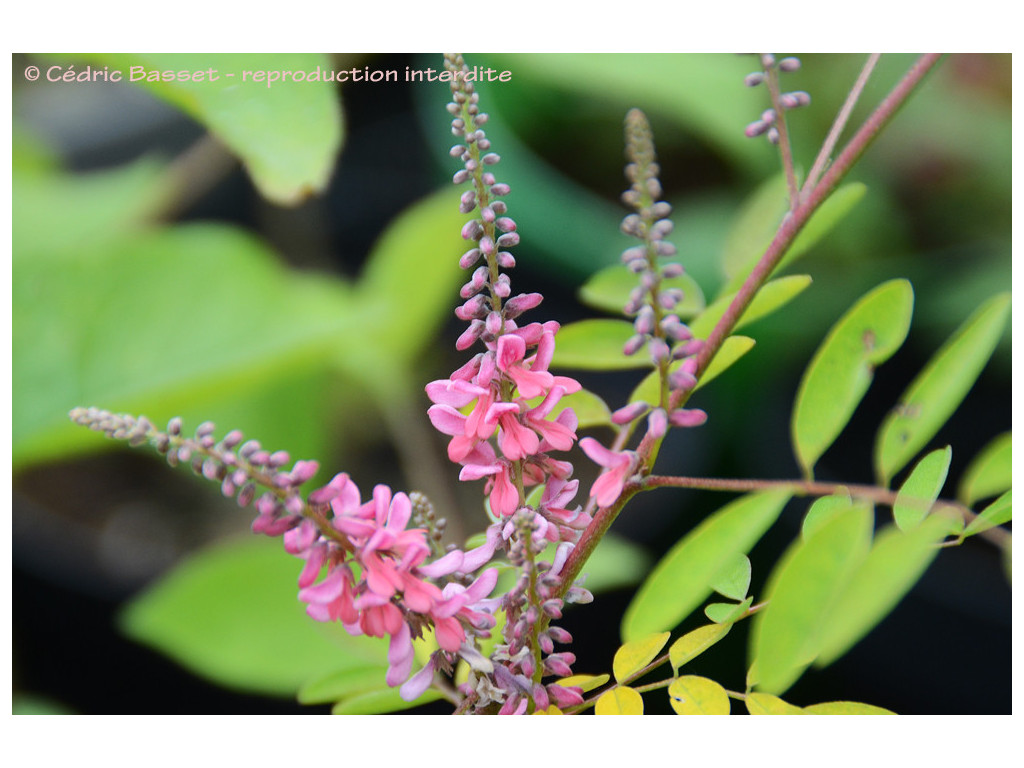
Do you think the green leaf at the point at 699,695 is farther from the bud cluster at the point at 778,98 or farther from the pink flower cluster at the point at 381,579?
the bud cluster at the point at 778,98

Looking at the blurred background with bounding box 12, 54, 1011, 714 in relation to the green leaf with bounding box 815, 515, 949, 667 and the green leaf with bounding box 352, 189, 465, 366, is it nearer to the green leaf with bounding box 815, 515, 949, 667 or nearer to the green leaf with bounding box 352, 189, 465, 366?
the green leaf with bounding box 352, 189, 465, 366

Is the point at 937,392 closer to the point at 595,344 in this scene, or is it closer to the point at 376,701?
the point at 595,344

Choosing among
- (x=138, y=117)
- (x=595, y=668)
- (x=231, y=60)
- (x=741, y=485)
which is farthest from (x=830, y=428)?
(x=138, y=117)

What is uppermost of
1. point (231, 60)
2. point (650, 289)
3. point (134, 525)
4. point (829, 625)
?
point (231, 60)

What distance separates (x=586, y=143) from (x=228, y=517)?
24.8 inches

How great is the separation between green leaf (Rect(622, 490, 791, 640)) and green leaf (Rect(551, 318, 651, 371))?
13 centimetres

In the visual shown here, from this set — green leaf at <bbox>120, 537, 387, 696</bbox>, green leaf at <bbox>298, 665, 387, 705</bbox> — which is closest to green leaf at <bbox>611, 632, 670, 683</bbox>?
green leaf at <bbox>298, 665, 387, 705</bbox>

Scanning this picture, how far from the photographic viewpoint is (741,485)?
0.33m

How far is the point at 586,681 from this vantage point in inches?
14.9

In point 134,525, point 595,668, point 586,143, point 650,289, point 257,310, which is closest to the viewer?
point 650,289

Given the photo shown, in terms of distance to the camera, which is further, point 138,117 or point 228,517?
point 138,117

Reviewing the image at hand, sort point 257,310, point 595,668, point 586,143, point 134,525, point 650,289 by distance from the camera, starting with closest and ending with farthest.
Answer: point 650,289 → point 595,668 → point 257,310 → point 134,525 → point 586,143

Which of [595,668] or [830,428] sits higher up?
[830,428]

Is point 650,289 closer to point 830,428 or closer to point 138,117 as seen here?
point 830,428
